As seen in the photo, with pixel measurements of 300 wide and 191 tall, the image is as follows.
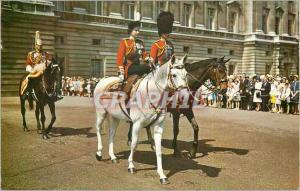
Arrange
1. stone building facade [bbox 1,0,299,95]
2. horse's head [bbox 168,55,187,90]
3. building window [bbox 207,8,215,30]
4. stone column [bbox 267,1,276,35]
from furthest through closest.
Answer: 1. stone column [bbox 267,1,276,35]
2. building window [bbox 207,8,215,30]
3. stone building facade [bbox 1,0,299,95]
4. horse's head [bbox 168,55,187,90]

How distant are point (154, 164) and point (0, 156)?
118 inches

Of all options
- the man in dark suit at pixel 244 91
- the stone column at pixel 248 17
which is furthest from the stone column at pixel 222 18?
the man in dark suit at pixel 244 91

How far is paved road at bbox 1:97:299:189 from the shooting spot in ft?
22.9

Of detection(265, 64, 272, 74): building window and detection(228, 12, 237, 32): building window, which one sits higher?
detection(228, 12, 237, 32): building window

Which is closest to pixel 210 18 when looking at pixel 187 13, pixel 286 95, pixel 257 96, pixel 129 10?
pixel 187 13

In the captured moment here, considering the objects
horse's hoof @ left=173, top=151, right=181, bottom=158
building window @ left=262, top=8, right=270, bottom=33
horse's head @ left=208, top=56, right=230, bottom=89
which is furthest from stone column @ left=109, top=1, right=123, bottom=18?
horse's head @ left=208, top=56, right=230, bottom=89

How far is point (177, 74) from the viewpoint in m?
6.86

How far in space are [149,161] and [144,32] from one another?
24862 millimetres

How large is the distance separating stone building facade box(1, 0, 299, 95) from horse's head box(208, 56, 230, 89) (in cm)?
781

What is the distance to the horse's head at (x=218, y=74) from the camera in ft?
28.3

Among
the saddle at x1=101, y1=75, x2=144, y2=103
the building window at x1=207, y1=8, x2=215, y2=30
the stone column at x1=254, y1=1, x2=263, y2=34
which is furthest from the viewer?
the stone column at x1=254, y1=1, x2=263, y2=34

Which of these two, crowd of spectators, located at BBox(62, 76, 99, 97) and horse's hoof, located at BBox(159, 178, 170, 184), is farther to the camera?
crowd of spectators, located at BBox(62, 76, 99, 97)

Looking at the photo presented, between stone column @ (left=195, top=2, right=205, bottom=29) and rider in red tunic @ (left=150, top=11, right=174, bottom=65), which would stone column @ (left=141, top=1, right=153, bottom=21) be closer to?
stone column @ (left=195, top=2, right=205, bottom=29)

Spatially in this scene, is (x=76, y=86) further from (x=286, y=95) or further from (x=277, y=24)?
(x=277, y=24)
